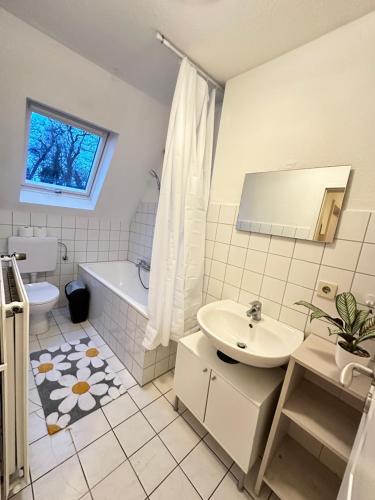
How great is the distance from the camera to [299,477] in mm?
1039

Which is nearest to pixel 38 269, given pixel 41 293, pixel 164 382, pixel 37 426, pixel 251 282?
pixel 41 293

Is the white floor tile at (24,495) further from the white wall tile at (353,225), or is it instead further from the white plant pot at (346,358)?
the white wall tile at (353,225)

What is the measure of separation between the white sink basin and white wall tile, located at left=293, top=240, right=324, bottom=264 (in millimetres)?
410

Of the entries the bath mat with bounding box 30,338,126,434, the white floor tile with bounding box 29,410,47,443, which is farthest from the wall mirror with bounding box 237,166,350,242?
the white floor tile with bounding box 29,410,47,443

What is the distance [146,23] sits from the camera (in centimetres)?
113

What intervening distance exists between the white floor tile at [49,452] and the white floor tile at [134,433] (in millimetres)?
258

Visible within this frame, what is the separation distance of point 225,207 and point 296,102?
711 millimetres

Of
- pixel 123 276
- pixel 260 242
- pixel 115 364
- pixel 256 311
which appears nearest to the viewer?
pixel 256 311

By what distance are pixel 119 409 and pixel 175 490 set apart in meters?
0.55

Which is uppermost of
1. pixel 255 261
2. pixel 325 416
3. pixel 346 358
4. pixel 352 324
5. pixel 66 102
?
pixel 66 102

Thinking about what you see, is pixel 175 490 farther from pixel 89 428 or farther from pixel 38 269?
pixel 38 269

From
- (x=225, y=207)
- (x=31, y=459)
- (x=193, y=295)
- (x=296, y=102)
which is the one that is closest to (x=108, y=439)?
(x=31, y=459)

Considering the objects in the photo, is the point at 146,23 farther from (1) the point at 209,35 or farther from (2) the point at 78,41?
(2) the point at 78,41

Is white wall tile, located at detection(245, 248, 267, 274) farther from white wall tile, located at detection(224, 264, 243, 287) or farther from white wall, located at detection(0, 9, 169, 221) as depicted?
white wall, located at detection(0, 9, 169, 221)
